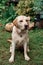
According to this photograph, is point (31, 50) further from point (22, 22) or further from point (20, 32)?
point (22, 22)

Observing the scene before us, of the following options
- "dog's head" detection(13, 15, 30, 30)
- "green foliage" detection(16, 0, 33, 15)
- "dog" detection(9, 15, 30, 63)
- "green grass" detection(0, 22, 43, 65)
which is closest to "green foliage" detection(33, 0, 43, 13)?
"green foliage" detection(16, 0, 33, 15)

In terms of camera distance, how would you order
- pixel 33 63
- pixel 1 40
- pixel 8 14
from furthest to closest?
1. pixel 8 14
2. pixel 1 40
3. pixel 33 63

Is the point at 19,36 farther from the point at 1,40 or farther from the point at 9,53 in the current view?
the point at 1,40

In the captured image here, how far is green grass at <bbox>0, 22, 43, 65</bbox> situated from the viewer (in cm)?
552

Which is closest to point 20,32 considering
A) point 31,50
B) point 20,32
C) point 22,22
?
point 20,32

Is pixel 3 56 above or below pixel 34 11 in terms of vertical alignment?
below

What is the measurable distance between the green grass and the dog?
0.14m

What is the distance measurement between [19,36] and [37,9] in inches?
96.4

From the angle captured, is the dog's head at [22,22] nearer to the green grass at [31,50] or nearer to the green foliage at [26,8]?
the green grass at [31,50]

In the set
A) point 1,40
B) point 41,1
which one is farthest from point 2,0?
point 1,40

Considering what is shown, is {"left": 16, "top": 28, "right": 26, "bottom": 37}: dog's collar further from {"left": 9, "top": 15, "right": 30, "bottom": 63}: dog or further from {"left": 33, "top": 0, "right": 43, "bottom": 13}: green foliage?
{"left": 33, "top": 0, "right": 43, "bottom": 13}: green foliage

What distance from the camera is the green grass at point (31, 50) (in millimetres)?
5518

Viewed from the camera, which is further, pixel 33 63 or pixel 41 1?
pixel 41 1

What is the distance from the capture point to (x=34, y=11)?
7727mm
